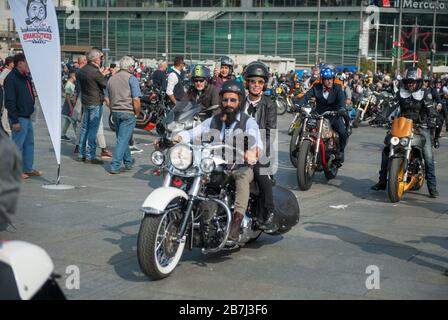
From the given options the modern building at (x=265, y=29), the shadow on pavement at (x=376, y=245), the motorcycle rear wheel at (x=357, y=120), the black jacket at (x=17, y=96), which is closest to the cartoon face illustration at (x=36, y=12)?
the black jacket at (x=17, y=96)

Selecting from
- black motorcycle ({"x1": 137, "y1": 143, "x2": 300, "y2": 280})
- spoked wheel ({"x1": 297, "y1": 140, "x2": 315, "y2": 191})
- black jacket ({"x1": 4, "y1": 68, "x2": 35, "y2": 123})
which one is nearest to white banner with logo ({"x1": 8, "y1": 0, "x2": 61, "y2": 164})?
black jacket ({"x1": 4, "y1": 68, "x2": 35, "y2": 123})

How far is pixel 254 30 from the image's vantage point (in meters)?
67.2

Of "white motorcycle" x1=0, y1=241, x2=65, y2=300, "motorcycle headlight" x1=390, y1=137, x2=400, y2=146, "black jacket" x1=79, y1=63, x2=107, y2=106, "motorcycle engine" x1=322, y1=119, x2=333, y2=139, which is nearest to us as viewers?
"white motorcycle" x1=0, y1=241, x2=65, y2=300

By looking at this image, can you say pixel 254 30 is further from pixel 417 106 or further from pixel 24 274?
pixel 24 274

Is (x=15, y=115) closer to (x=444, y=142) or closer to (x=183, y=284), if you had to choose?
(x=183, y=284)

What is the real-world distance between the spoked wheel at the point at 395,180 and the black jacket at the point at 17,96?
5378 mm

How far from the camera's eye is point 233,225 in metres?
6.73

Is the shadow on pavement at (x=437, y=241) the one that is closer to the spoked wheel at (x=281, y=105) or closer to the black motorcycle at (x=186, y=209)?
the black motorcycle at (x=186, y=209)

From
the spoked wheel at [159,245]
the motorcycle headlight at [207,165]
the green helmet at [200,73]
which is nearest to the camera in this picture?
the spoked wheel at [159,245]

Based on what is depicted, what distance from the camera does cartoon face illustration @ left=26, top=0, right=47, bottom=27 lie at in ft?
33.3

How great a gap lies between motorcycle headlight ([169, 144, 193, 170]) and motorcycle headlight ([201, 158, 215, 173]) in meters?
0.12

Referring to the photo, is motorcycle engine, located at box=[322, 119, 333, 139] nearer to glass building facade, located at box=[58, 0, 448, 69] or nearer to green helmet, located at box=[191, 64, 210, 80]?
green helmet, located at box=[191, 64, 210, 80]

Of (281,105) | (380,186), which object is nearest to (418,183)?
(380,186)

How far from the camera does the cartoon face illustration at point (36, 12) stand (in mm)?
10164
